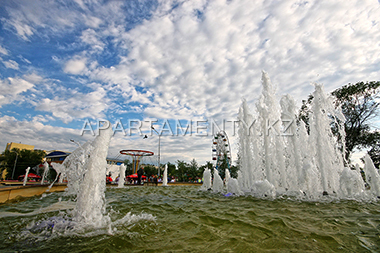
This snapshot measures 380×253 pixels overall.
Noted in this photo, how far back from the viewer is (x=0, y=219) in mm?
4590

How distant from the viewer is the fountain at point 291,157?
30.7ft

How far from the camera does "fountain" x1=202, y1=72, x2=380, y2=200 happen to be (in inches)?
368

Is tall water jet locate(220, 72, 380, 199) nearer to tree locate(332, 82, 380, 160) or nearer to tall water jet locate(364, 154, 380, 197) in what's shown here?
tall water jet locate(364, 154, 380, 197)

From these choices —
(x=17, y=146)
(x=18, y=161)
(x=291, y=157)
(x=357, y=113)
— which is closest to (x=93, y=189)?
(x=291, y=157)

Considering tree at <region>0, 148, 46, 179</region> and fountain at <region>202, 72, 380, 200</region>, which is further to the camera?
tree at <region>0, 148, 46, 179</region>

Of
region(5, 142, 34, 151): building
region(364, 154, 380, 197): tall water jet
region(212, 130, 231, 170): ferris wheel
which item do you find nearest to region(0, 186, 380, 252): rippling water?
region(364, 154, 380, 197): tall water jet

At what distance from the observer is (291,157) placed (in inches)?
502

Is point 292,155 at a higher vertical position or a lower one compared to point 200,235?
higher

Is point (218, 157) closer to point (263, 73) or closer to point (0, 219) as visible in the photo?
point (263, 73)

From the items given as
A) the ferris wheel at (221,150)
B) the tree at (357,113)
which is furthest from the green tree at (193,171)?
the tree at (357,113)

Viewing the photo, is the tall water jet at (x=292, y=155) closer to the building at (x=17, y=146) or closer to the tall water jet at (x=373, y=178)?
the tall water jet at (x=373, y=178)

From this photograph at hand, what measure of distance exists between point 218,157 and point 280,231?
41.4 metres

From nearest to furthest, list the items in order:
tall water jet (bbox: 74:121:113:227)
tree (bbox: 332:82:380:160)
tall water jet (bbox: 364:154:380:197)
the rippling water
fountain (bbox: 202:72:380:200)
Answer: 1. the rippling water
2. tall water jet (bbox: 74:121:113:227)
3. fountain (bbox: 202:72:380:200)
4. tall water jet (bbox: 364:154:380:197)
5. tree (bbox: 332:82:380:160)

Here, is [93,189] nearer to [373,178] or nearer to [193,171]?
[373,178]
